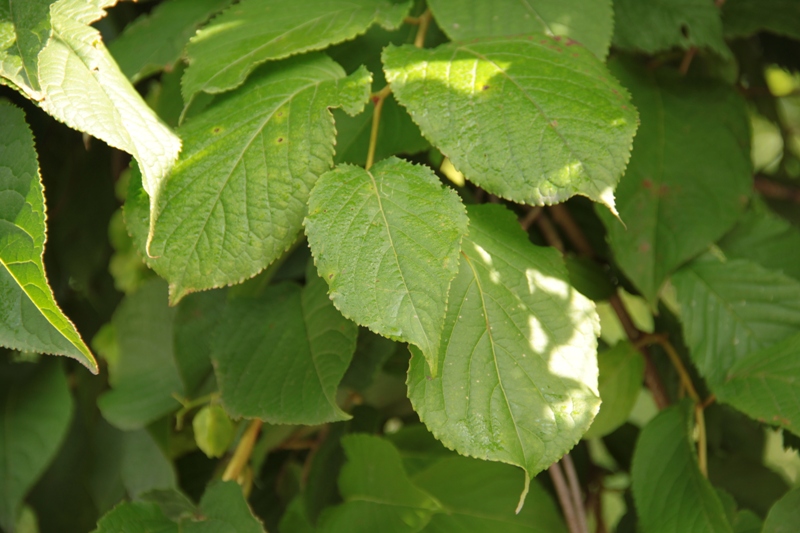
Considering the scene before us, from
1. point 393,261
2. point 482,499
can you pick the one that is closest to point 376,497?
point 482,499

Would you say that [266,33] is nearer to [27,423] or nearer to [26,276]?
[26,276]

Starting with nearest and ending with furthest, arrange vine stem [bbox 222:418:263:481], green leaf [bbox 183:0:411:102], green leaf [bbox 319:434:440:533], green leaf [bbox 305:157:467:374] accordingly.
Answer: green leaf [bbox 305:157:467:374]
green leaf [bbox 183:0:411:102]
green leaf [bbox 319:434:440:533]
vine stem [bbox 222:418:263:481]


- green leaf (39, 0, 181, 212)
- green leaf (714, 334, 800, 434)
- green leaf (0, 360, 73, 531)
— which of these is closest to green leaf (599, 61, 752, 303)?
green leaf (714, 334, 800, 434)

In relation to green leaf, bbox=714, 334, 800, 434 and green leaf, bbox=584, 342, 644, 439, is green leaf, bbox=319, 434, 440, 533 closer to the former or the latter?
green leaf, bbox=584, 342, 644, 439

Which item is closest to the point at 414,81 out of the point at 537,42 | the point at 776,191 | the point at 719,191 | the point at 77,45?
the point at 537,42

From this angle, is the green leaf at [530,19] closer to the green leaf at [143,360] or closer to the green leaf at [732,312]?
the green leaf at [732,312]

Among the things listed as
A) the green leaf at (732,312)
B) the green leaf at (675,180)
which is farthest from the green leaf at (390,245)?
the green leaf at (732,312)

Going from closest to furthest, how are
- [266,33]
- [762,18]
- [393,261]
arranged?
[393,261] < [266,33] < [762,18]
